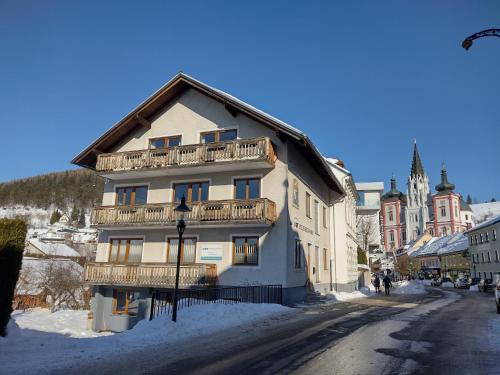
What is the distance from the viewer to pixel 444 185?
436 ft

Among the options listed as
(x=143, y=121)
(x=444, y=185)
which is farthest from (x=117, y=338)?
(x=444, y=185)

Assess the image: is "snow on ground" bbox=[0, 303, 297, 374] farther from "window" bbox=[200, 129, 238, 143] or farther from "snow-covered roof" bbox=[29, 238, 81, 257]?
"snow-covered roof" bbox=[29, 238, 81, 257]

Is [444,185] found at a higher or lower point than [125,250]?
higher

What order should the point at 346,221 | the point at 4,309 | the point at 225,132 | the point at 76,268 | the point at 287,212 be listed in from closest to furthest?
the point at 4,309 → the point at 287,212 → the point at 225,132 → the point at 346,221 → the point at 76,268

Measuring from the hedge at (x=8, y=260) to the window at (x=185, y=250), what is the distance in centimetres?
1150

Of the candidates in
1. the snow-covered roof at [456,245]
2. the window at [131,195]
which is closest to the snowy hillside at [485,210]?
the snow-covered roof at [456,245]

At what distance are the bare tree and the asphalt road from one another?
43.1 m

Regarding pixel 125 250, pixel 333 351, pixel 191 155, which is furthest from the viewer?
pixel 125 250

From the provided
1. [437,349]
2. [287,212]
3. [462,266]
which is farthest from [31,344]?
[462,266]

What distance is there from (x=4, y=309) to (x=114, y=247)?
47.7ft

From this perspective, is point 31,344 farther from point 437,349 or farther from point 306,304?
point 306,304

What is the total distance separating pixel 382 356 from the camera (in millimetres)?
8609

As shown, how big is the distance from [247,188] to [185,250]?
5.28 m

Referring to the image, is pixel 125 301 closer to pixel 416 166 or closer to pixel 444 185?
pixel 444 185
